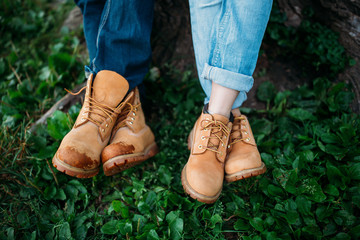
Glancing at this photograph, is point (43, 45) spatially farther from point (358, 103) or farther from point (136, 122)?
point (358, 103)

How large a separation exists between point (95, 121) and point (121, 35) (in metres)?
0.55

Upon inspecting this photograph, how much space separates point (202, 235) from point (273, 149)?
0.77 metres

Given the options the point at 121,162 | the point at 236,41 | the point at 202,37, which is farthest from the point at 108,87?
the point at 236,41

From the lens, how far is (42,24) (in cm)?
289

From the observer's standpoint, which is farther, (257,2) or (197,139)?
(197,139)

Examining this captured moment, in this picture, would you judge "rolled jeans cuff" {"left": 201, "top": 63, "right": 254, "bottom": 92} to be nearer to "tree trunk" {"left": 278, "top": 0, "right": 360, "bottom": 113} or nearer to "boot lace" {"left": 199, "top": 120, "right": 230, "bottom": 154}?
"boot lace" {"left": 199, "top": 120, "right": 230, "bottom": 154}

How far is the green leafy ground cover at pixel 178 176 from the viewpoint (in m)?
1.32

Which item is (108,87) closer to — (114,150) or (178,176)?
(114,150)

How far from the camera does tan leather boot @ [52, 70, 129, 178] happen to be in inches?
52.6

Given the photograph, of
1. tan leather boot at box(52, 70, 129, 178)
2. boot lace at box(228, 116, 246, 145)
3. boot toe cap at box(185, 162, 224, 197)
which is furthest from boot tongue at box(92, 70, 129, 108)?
boot lace at box(228, 116, 246, 145)

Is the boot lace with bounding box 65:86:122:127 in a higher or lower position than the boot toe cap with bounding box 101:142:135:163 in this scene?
higher

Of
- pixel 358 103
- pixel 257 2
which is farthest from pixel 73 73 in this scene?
pixel 358 103

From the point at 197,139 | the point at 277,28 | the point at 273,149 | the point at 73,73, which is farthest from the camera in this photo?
the point at 73,73

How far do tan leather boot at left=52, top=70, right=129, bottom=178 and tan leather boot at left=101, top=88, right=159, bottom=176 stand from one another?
61mm
